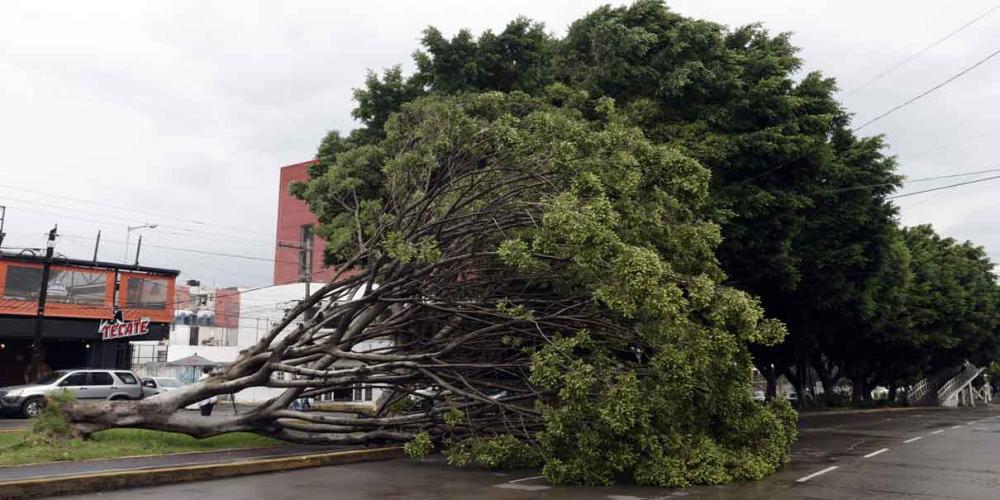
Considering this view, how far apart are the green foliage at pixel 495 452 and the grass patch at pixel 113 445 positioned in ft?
16.7

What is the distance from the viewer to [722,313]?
13.2m

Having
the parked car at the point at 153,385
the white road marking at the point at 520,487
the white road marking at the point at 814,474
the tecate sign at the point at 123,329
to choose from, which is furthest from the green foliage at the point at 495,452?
the tecate sign at the point at 123,329

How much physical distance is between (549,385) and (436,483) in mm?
2399

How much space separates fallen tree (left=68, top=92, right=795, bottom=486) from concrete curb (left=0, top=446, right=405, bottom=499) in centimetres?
105

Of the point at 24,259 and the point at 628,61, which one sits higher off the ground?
the point at 628,61

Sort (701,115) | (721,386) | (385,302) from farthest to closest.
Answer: (701,115), (385,302), (721,386)

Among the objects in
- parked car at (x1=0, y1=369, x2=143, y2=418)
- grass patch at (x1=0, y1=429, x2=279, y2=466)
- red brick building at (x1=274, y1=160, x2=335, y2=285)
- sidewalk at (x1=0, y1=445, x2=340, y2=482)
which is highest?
red brick building at (x1=274, y1=160, x2=335, y2=285)

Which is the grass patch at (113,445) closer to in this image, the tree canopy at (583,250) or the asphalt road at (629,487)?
the tree canopy at (583,250)

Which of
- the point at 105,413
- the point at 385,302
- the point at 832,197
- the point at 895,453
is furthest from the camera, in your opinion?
the point at 832,197

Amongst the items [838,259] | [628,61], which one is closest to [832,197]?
[838,259]

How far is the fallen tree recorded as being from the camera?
41.4 ft

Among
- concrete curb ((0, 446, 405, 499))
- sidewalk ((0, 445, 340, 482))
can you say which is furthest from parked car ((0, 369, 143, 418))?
concrete curb ((0, 446, 405, 499))

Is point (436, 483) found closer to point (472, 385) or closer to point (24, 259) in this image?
point (472, 385)

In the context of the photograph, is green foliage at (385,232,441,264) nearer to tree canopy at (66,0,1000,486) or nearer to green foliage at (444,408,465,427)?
tree canopy at (66,0,1000,486)
